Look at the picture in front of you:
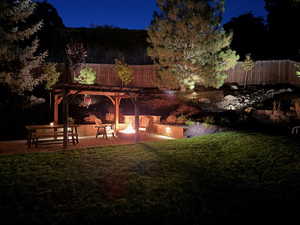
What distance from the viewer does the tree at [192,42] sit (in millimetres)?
Answer: 17000

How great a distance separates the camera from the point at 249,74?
19.4 metres

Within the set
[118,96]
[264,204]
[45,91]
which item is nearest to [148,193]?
[264,204]

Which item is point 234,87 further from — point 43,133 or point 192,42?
point 43,133

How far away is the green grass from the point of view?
12.1 ft

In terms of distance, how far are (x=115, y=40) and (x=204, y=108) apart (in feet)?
80.1

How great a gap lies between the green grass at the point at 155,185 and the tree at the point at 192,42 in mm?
10181

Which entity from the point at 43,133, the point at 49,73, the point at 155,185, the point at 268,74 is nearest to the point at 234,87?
the point at 268,74

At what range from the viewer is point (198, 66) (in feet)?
56.5

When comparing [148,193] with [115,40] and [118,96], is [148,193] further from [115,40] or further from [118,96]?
[115,40]

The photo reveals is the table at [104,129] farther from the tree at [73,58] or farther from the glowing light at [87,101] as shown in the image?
the tree at [73,58]

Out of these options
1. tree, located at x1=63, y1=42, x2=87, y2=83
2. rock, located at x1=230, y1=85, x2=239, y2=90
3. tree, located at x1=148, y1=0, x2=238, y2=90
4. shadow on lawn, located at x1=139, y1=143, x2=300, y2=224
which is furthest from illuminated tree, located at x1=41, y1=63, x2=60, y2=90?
rock, located at x1=230, y1=85, x2=239, y2=90

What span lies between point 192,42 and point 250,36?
1065 cm

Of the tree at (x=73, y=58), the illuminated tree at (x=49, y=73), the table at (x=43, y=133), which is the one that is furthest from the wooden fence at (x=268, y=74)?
the table at (x=43, y=133)

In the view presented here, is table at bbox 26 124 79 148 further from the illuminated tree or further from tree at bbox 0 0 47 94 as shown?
the illuminated tree
